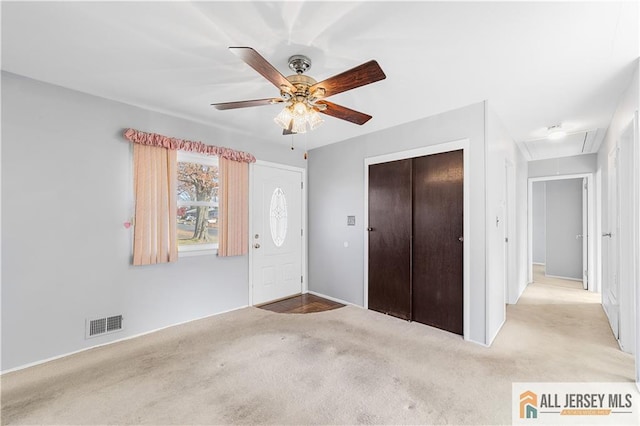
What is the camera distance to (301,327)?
337cm

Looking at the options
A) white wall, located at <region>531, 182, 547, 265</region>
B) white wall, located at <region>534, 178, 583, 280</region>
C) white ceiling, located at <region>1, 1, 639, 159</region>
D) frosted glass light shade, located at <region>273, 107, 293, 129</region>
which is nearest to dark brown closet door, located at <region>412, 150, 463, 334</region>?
white ceiling, located at <region>1, 1, 639, 159</region>

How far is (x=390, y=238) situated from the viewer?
381 cm

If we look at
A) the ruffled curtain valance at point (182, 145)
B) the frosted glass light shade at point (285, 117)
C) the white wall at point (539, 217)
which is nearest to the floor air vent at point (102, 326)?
the ruffled curtain valance at point (182, 145)

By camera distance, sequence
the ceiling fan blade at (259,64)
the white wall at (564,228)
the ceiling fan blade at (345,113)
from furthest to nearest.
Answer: the white wall at (564,228)
the ceiling fan blade at (345,113)
the ceiling fan blade at (259,64)

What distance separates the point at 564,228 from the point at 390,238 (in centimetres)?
501

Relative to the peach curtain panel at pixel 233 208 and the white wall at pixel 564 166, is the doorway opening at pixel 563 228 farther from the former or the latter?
the peach curtain panel at pixel 233 208

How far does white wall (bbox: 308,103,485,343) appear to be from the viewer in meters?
3.00

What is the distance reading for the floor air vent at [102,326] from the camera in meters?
2.77

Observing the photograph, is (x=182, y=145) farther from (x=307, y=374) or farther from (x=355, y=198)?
(x=307, y=374)

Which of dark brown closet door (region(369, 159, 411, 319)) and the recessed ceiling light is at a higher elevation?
the recessed ceiling light

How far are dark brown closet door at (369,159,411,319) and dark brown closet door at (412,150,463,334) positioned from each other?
106 mm

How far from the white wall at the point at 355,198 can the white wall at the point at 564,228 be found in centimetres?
485

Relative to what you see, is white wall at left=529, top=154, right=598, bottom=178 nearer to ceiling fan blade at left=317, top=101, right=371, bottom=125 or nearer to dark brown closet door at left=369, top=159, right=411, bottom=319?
dark brown closet door at left=369, top=159, right=411, bottom=319

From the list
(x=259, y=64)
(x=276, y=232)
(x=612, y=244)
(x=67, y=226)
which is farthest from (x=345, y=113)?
(x=612, y=244)
